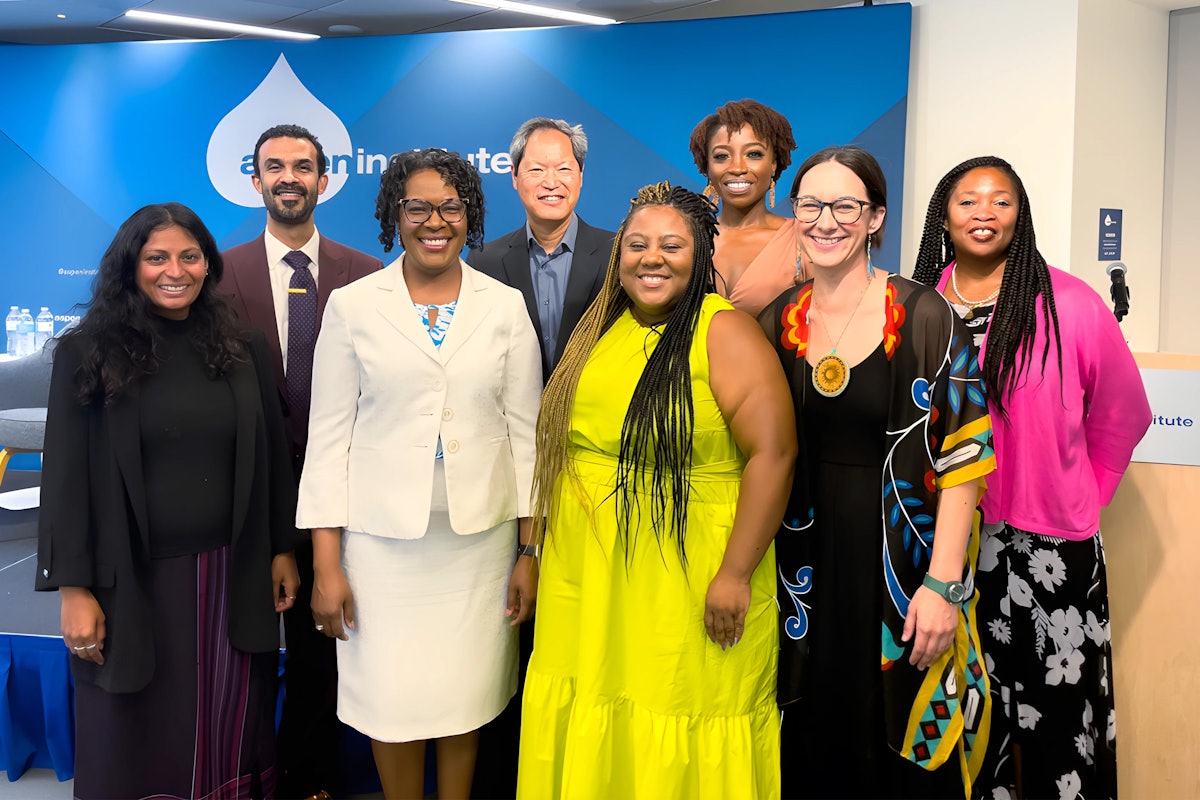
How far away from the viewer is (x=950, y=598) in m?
1.97

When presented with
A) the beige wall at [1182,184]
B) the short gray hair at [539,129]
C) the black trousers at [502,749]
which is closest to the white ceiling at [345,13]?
the beige wall at [1182,184]

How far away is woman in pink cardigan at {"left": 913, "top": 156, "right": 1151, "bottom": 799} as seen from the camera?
7.48 feet

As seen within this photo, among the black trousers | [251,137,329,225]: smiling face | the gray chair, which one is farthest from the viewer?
the gray chair

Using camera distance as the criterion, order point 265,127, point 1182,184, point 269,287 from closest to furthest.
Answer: point 269,287
point 1182,184
point 265,127

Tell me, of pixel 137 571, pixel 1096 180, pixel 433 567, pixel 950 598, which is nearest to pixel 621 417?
pixel 433 567

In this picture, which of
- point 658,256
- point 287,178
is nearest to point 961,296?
point 658,256

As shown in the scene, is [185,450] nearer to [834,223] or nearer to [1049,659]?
[834,223]

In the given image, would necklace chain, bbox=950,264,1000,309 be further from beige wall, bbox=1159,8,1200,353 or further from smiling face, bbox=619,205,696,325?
beige wall, bbox=1159,8,1200,353

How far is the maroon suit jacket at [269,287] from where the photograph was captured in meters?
2.80

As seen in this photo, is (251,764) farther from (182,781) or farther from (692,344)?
(692,344)

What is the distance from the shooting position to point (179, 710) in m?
2.35

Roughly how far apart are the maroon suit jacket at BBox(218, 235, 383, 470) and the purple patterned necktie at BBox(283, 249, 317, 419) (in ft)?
0.07

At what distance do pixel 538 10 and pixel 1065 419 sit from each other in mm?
4904

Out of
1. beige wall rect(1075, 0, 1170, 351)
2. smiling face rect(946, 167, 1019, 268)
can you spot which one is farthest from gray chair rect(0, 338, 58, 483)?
beige wall rect(1075, 0, 1170, 351)
